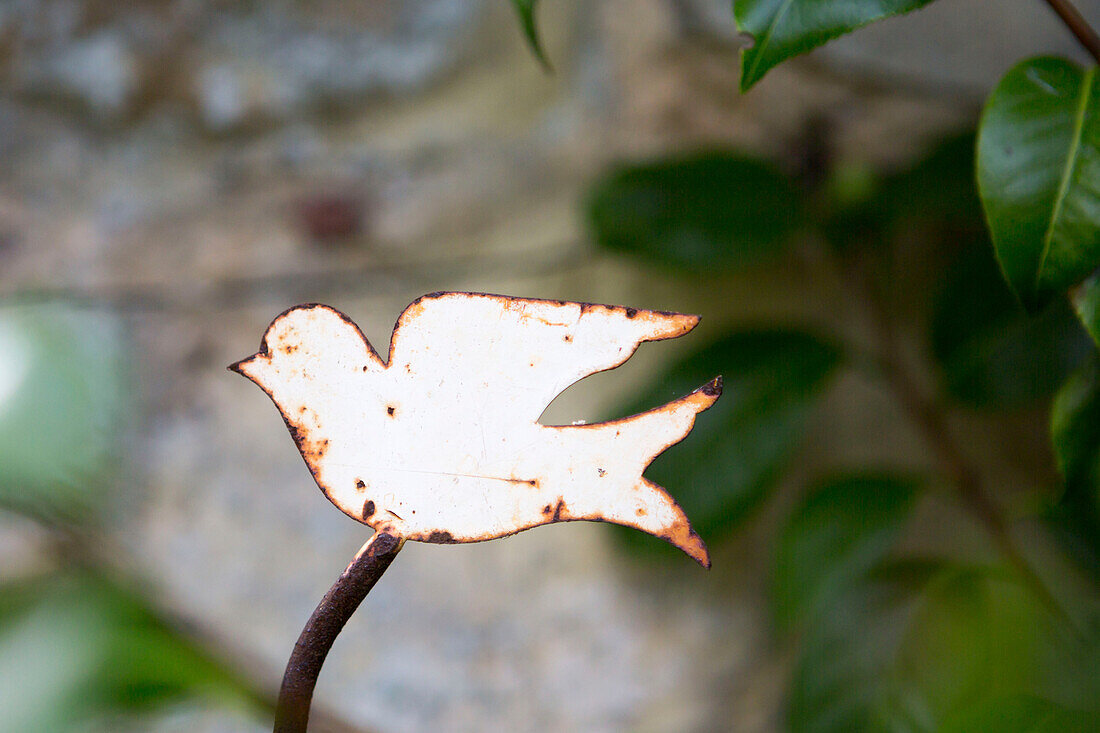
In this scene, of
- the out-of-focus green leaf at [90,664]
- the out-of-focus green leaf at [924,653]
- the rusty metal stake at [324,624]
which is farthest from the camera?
the out-of-focus green leaf at [924,653]

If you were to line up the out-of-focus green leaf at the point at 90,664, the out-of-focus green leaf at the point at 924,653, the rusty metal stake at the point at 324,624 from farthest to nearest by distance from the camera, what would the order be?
the out-of-focus green leaf at the point at 924,653 → the out-of-focus green leaf at the point at 90,664 → the rusty metal stake at the point at 324,624

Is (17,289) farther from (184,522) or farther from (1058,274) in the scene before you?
(1058,274)

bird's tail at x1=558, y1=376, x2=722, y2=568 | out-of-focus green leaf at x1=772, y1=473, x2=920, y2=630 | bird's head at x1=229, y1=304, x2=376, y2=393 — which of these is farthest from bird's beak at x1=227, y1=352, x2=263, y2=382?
out-of-focus green leaf at x1=772, y1=473, x2=920, y2=630

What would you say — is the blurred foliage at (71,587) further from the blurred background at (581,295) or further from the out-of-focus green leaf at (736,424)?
the out-of-focus green leaf at (736,424)

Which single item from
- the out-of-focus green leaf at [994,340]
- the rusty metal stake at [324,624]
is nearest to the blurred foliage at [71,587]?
the rusty metal stake at [324,624]

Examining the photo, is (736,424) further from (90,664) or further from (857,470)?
(90,664)

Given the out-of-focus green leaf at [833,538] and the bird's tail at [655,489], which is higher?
the out-of-focus green leaf at [833,538]

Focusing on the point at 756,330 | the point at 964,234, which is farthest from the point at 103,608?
the point at 964,234
